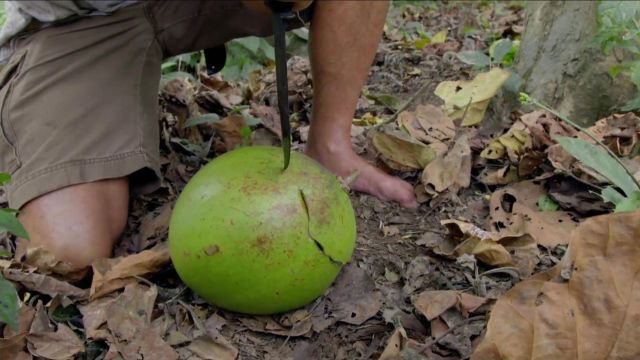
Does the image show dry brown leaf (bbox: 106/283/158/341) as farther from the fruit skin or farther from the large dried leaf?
the large dried leaf

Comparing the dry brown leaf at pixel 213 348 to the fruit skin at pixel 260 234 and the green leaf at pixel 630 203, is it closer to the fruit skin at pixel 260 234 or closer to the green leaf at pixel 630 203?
the fruit skin at pixel 260 234

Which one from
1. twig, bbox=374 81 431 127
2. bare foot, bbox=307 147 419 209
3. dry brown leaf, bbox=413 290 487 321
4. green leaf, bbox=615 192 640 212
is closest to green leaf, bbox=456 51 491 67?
twig, bbox=374 81 431 127

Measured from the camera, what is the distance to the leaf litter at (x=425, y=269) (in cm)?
123

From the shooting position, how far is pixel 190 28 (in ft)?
8.87

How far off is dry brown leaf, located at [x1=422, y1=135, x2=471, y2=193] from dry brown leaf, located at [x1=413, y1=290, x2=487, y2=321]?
0.58 metres

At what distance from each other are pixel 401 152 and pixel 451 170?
212 millimetres

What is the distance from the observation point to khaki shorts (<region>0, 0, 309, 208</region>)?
2.24 meters

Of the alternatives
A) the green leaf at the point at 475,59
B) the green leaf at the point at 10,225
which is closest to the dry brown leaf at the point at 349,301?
the green leaf at the point at 10,225

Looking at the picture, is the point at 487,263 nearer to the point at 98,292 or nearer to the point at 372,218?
the point at 372,218

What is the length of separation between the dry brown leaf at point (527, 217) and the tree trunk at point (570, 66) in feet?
2.03

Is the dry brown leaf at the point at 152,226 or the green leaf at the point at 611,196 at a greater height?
the green leaf at the point at 611,196

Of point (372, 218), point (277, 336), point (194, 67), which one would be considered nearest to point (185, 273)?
point (277, 336)

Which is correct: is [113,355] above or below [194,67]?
above

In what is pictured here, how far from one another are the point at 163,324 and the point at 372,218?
2.54ft
